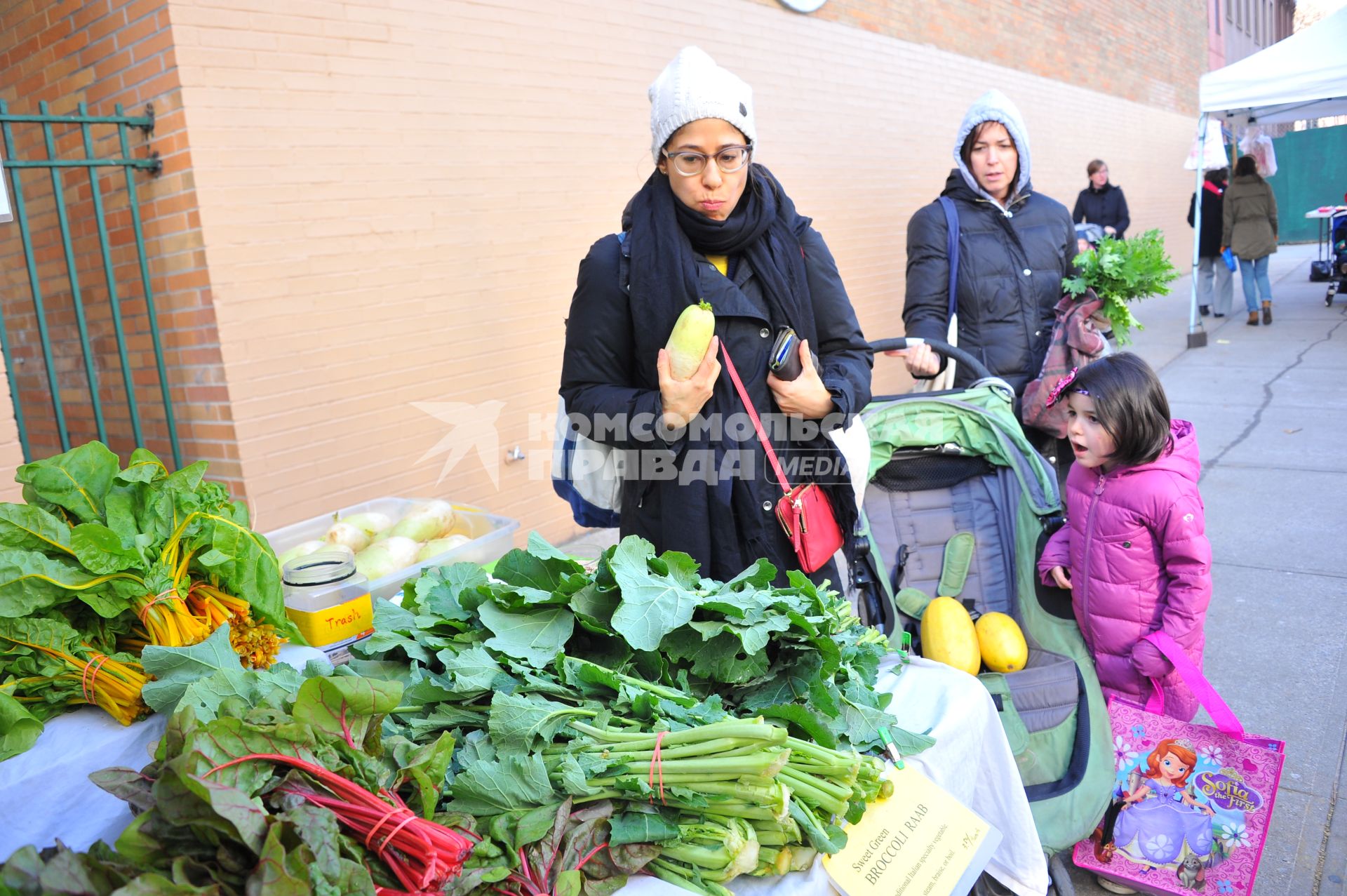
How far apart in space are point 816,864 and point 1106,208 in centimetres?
1127

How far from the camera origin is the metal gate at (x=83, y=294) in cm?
366

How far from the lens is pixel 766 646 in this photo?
1665 millimetres

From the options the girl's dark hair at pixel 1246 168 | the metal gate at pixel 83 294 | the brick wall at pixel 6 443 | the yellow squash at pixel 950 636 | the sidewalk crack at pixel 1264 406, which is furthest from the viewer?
the girl's dark hair at pixel 1246 168

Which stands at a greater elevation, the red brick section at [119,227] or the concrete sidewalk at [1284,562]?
the red brick section at [119,227]

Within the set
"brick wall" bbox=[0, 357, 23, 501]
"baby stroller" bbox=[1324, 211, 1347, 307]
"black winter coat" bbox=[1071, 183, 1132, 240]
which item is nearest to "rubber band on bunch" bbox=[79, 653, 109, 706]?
"brick wall" bbox=[0, 357, 23, 501]

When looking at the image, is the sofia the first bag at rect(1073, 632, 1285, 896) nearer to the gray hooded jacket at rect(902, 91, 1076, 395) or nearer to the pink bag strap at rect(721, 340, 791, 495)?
the pink bag strap at rect(721, 340, 791, 495)

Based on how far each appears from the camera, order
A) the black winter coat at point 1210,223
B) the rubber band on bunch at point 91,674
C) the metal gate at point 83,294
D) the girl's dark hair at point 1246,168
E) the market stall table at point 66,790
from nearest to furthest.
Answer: the market stall table at point 66,790 < the rubber band on bunch at point 91,674 < the metal gate at point 83,294 < the girl's dark hair at point 1246,168 < the black winter coat at point 1210,223

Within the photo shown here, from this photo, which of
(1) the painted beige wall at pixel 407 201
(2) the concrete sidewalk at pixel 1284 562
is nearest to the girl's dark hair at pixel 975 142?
(2) the concrete sidewalk at pixel 1284 562

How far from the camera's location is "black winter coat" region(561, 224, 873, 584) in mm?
2342

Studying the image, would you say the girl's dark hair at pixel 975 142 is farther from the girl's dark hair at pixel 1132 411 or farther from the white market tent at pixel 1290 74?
the white market tent at pixel 1290 74

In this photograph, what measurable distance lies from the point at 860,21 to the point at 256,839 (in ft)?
27.6

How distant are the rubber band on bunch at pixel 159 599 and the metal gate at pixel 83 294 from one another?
2.22 meters

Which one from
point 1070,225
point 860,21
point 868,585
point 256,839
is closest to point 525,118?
point 1070,225

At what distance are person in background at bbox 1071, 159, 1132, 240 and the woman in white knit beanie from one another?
9861 millimetres
